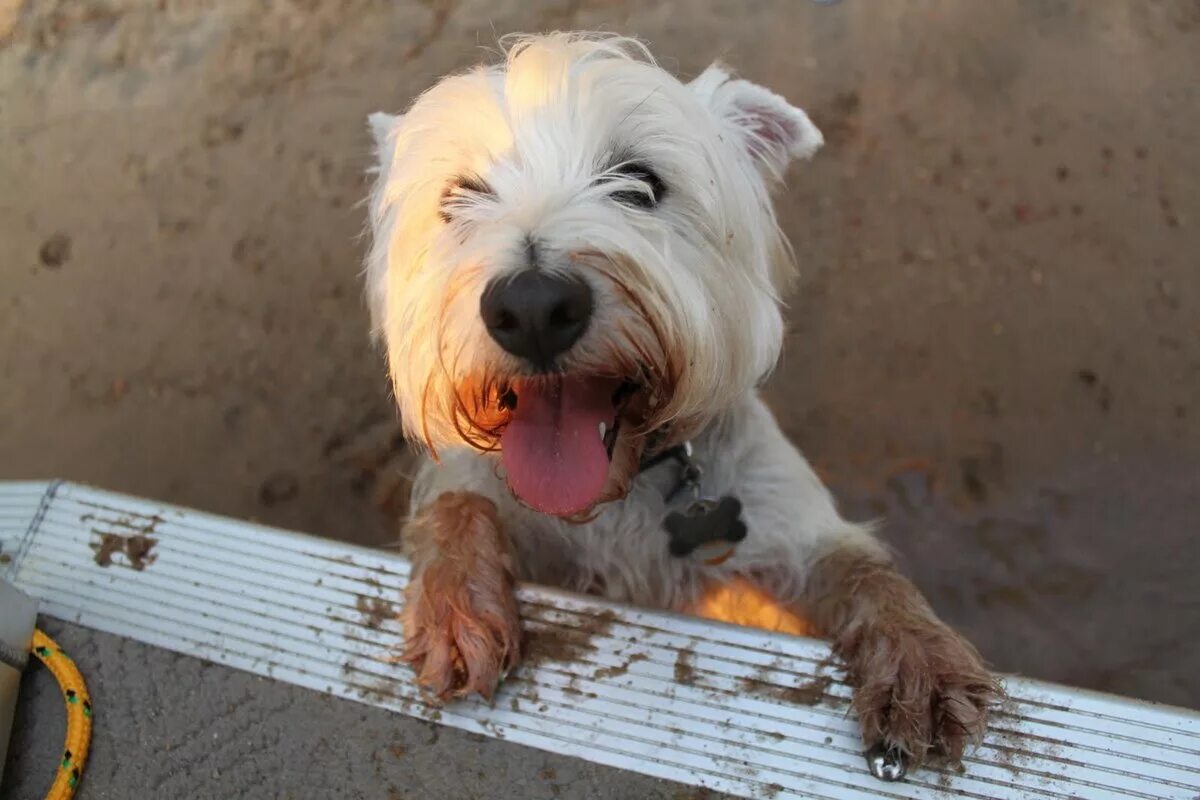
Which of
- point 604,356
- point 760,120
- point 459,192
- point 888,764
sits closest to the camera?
point 604,356

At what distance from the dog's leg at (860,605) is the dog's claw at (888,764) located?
1 cm

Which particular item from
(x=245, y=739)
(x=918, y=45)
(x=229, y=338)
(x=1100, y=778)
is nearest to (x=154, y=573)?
(x=245, y=739)

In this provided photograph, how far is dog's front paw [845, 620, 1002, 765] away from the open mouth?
796 millimetres

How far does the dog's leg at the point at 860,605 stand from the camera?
6.35 feet

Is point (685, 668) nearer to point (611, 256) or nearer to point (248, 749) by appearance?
point (611, 256)

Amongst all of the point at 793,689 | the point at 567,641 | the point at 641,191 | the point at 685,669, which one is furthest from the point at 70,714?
the point at 641,191

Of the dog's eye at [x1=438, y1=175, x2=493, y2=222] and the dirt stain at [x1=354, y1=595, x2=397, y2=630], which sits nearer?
the dog's eye at [x1=438, y1=175, x2=493, y2=222]

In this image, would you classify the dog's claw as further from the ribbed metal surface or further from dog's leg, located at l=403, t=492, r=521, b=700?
dog's leg, located at l=403, t=492, r=521, b=700

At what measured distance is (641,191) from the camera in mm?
2004

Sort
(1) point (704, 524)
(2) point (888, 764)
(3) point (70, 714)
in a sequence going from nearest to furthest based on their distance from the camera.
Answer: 1. (2) point (888, 764)
2. (3) point (70, 714)
3. (1) point (704, 524)

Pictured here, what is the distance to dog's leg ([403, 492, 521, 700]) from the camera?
2127 mm

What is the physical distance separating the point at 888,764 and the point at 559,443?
1.06 m

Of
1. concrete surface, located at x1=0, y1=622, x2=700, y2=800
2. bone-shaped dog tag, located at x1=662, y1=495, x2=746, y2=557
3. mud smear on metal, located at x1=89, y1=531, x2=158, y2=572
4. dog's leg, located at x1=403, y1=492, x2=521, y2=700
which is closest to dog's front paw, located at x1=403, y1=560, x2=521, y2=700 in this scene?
dog's leg, located at x1=403, y1=492, x2=521, y2=700

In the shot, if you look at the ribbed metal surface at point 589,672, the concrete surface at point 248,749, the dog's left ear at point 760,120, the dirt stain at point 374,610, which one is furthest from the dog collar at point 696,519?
the dog's left ear at point 760,120
